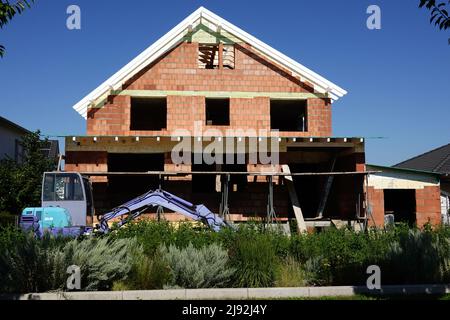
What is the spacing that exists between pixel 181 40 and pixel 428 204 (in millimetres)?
12952

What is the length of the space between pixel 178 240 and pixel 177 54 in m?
12.8

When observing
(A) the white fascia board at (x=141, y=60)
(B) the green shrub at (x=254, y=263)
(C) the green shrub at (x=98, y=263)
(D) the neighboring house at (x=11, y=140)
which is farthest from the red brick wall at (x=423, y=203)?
(D) the neighboring house at (x=11, y=140)

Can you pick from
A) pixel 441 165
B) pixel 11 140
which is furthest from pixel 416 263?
pixel 11 140

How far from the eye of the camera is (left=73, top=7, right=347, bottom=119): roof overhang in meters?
21.4

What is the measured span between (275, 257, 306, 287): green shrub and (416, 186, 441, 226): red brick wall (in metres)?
13.2

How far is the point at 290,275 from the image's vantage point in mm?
10047

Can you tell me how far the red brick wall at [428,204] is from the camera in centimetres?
2173

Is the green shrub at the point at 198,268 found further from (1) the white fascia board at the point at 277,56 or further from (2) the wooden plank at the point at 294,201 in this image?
(1) the white fascia board at the point at 277,56

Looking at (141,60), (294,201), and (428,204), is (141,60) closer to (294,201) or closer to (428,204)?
(294,201)

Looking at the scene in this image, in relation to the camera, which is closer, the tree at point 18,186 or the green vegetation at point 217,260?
the green vegetation at point 217,260

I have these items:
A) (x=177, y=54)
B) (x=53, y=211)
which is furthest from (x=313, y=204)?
(x=53, y=211)

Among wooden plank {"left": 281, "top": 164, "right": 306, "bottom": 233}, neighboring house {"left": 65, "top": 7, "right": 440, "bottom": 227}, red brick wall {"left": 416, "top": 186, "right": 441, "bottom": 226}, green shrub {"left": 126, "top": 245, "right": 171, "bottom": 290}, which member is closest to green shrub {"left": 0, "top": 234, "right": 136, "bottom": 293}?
green shrub {"left": 126, "top": 245, "right": 171, "bottom": 290}

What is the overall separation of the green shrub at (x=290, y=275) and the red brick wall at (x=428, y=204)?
13216 mm
